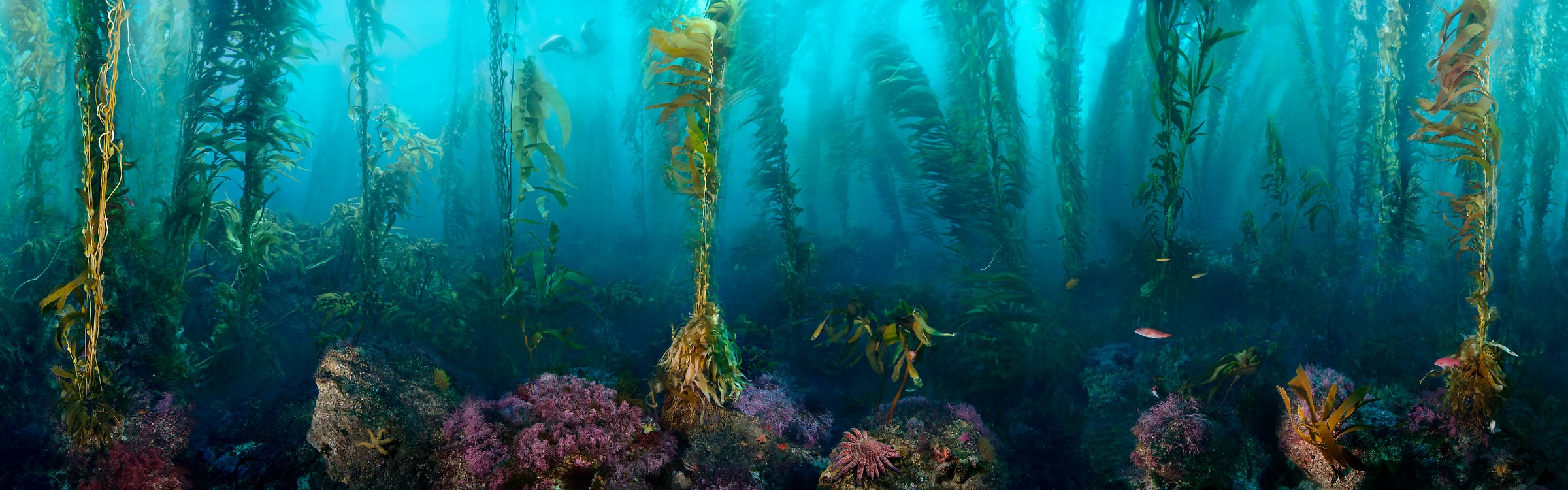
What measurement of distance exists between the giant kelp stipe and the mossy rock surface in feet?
0.06

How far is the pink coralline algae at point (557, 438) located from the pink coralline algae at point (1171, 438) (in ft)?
8.51

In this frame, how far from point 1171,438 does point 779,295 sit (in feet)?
14.4

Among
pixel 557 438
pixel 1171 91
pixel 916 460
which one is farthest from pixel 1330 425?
→ pixel 557 438

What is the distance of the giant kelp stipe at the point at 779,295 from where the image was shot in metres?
3.07

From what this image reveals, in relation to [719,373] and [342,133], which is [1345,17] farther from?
[342,133]

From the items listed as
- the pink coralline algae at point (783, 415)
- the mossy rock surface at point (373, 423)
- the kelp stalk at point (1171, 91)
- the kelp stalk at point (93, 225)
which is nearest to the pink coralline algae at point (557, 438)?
the mossy rock surface at point (373, 423)

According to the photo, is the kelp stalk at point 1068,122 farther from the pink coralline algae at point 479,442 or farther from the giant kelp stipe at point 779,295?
the pink coralline algae at point 479,442

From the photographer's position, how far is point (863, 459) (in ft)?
9.36

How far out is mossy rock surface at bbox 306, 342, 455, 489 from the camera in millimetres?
3043

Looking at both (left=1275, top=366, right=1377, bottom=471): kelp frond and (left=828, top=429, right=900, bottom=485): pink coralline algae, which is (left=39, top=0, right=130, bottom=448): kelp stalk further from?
(left=1275, top=366, right=1377, bottom=471): kelp frond

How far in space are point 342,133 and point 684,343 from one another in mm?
21570

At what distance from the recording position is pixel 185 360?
13.0 feet

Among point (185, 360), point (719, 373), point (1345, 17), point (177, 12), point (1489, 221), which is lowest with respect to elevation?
point (185, 360)

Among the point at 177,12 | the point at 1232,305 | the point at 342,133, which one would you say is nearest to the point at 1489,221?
the point at 1232,305
